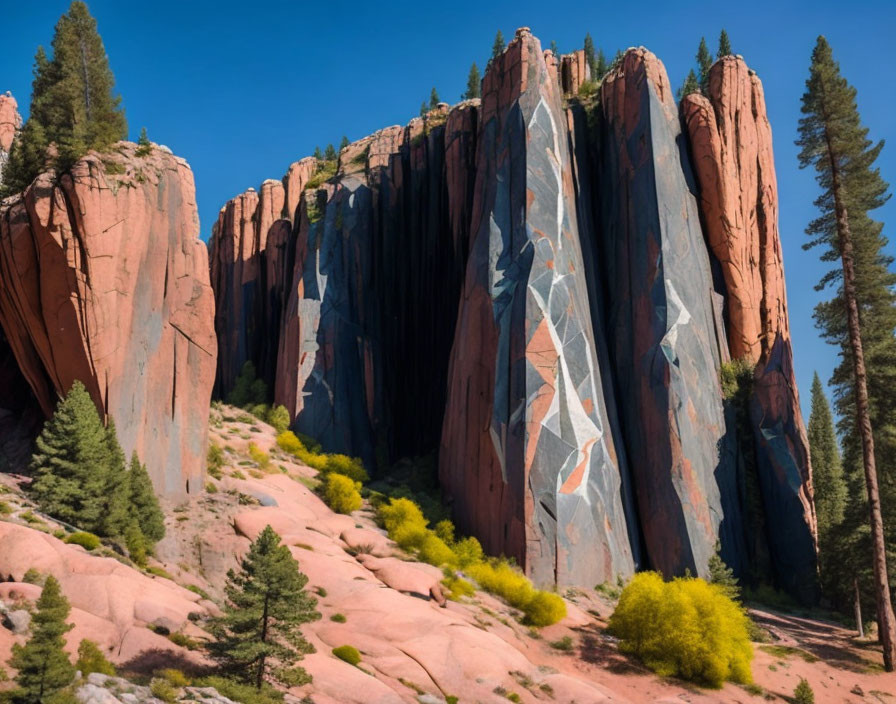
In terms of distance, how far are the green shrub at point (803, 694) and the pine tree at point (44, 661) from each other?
26787mm

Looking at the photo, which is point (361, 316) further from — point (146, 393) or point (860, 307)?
point (860, 307)

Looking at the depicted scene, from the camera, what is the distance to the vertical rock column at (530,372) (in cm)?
3919

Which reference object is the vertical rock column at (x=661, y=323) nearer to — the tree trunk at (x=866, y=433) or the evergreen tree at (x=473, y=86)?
the tree trunk at (x=866, y=433)

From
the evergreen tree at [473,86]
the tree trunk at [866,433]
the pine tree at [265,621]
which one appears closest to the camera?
the pine tree at [265,621]

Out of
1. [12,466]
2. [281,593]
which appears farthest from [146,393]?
[281,593]

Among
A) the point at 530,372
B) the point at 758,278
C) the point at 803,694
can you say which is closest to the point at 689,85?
the point at 758,278

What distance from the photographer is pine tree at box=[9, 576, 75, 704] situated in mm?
15945

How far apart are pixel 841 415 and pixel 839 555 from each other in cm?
826

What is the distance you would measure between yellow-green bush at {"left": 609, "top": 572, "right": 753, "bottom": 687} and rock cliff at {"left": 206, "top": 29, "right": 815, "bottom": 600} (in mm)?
7183

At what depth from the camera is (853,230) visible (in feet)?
131

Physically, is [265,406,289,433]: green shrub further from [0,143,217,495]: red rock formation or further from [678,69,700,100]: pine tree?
[678,69,700,100]: pine tree

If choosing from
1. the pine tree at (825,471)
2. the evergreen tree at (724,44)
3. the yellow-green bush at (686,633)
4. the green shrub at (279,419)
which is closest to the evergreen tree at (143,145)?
the green shrub at (279,419)

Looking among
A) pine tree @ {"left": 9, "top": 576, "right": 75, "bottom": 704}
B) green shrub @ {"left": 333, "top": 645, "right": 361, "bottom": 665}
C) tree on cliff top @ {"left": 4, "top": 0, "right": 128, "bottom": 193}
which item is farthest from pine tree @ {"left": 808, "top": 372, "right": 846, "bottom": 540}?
tree on cliff top @ {"left": 4, "top": 0, "right": 128, "bottom": 193}

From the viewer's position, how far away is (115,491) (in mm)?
28750
